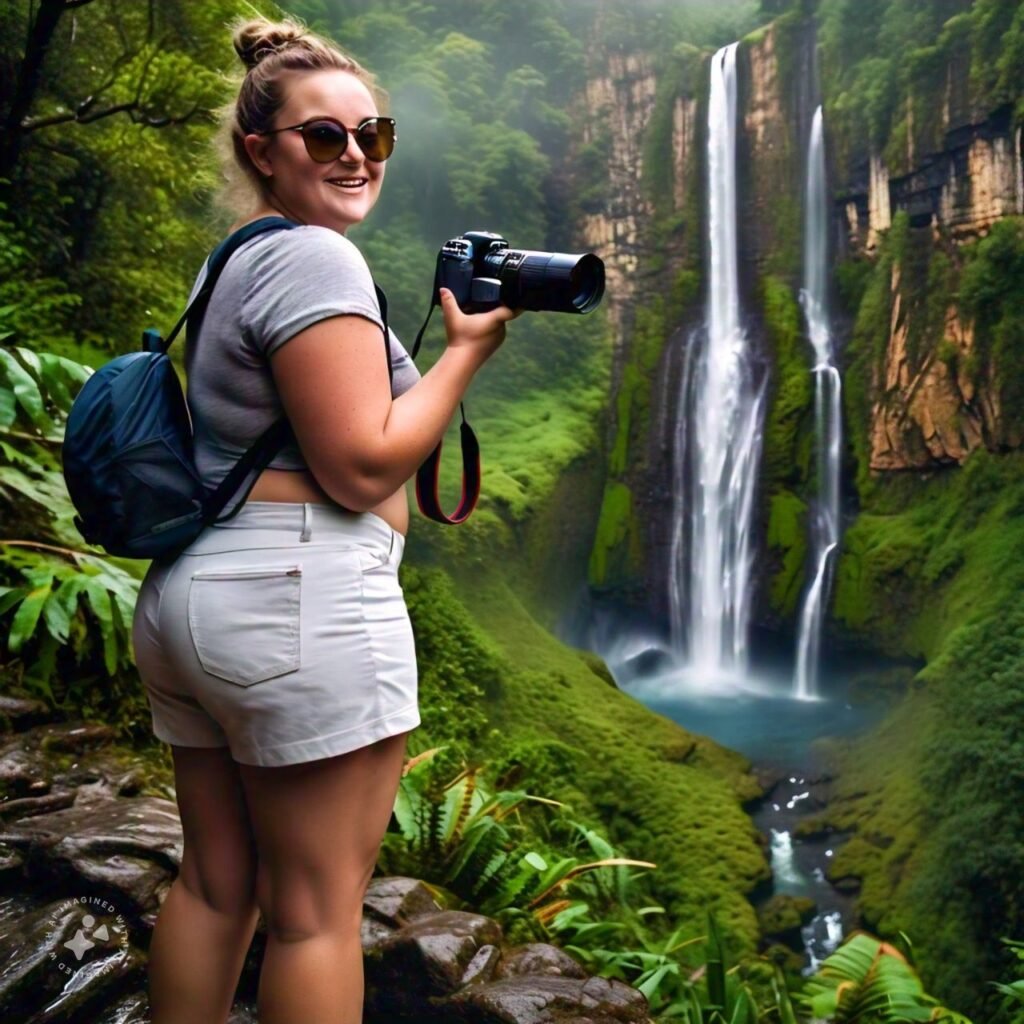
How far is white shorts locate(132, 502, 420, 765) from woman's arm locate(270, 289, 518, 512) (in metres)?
0.07

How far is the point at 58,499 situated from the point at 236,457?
7.66ft

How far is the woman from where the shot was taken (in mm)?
1132

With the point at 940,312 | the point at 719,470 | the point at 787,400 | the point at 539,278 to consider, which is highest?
the point at 940,312

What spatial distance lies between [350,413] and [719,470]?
1186 cm

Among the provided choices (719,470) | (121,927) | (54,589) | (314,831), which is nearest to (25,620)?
(54,589)

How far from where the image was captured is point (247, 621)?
1.13 metres

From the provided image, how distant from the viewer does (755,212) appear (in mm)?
13430

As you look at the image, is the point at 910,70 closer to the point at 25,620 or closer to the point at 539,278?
the point at 25,620

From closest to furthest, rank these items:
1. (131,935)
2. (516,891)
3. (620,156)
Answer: (131,935) < (516,891) < (620,156)

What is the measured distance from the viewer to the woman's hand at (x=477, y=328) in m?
1.28

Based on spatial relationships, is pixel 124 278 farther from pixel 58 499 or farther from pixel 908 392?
pixel 908 392

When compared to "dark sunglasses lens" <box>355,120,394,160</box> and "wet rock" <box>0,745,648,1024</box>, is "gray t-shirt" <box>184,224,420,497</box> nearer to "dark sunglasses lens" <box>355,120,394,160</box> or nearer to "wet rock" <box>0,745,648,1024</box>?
"dark sunglasses lens" <box>355,120,394,160</box>

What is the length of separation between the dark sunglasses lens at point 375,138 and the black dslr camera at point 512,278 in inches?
5.7

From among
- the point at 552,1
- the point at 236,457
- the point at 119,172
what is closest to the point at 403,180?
the point at 552,1
